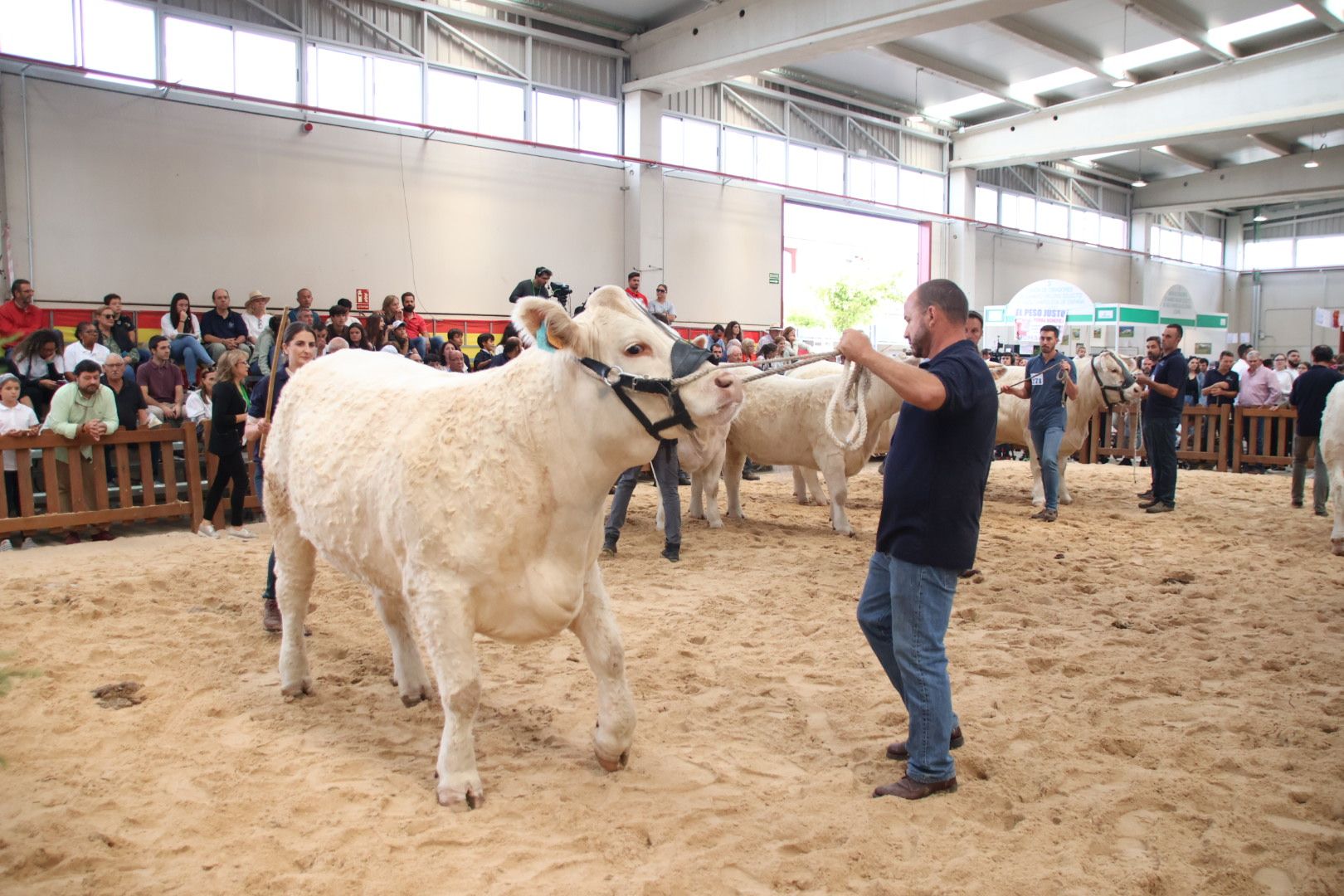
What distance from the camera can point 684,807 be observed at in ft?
11.6

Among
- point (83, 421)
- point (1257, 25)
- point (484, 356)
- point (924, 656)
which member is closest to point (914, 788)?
point (924, 656)

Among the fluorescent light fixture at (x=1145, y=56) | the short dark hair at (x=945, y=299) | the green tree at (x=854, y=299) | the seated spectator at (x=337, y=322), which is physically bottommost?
the short dark hair at (x=945, y=299)

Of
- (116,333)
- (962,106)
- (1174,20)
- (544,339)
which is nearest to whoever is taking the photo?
(544,339)

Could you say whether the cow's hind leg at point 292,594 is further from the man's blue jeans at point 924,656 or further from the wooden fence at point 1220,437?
the wooden fence at point 1220,437

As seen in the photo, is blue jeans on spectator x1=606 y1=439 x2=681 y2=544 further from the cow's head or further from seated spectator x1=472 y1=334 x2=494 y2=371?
the cow's head

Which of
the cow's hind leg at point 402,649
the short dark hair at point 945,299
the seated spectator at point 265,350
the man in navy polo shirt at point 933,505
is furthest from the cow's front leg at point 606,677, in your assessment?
the seated spectator at point 265,350

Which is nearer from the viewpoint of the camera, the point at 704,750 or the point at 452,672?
the point at 452,672

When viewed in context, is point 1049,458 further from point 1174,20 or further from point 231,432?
point 1174,20

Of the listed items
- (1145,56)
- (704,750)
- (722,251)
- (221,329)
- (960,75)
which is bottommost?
(704,750)

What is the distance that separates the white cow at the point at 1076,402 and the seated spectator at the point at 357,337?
7.79 m

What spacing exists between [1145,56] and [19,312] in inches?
860

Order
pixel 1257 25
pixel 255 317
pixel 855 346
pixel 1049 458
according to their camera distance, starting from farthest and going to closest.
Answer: pixel 1257 25, pixel 255 317, pixel 1049 458, pixel 855 346

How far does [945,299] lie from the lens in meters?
3.58

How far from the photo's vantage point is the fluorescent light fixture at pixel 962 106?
949 inches
